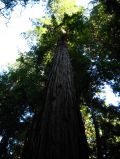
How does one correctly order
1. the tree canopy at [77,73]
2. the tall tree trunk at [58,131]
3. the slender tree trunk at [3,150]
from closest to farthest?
1. the tall tree trunk at [58,131]
2. the tree canopy at [77,73]
3. the slender tree trunk at [3,150]

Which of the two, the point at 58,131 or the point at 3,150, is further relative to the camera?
the point at 3,150

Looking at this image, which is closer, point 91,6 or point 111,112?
point 111,112

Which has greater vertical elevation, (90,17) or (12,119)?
(90,17)

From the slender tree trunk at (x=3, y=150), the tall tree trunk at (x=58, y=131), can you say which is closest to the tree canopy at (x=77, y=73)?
the slender tree trunk at (x=3, y=150)

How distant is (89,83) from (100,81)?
0.73m

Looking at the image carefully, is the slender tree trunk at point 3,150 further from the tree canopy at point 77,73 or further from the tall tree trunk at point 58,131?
the tall tree trunk at point 58,131

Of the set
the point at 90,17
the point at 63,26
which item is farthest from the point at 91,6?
the point at 63,26

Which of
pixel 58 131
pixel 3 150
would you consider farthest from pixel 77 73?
pixel 58 131

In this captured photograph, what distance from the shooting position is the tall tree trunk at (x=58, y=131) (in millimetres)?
2635

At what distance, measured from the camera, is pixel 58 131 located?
293 cm

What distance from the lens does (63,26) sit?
38.2 feet

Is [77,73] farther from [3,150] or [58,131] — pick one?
[58,131]

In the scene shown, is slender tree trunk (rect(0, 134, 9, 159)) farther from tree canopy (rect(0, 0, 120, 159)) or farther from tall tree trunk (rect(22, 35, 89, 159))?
tall tree trunk (rect(22, 35, 89, 159))

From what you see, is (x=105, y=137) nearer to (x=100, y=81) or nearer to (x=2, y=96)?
(x=100, y=81)
